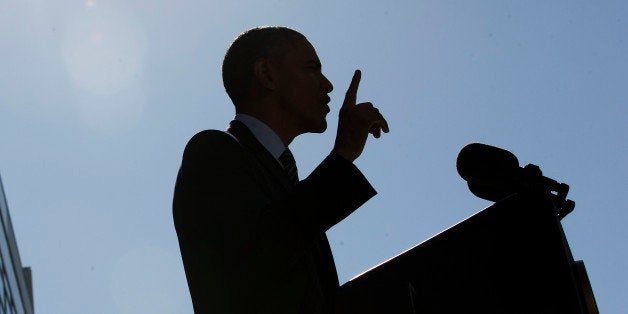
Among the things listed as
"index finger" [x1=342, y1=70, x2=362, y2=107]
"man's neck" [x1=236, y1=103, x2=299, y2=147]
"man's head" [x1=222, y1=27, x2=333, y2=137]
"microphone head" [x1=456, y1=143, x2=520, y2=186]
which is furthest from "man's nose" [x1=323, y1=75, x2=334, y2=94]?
"microphone head" [x1=456, y1=143, x2=520, y2=186]

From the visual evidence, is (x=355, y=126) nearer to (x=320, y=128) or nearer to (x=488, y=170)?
(x=488, y=170)

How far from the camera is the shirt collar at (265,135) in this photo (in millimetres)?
2534

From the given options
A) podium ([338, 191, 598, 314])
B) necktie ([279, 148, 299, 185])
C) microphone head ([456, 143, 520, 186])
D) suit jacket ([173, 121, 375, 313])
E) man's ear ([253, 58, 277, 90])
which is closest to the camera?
podium ([338, 191, 598, 314])

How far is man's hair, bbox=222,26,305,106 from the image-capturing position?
2.79m

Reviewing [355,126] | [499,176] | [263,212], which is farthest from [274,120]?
[499,176]

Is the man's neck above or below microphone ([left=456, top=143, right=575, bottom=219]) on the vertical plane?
above

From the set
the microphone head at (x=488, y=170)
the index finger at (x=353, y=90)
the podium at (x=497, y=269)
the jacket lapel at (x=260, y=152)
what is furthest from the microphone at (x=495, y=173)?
the jacket lapel at (x=260, y=152)

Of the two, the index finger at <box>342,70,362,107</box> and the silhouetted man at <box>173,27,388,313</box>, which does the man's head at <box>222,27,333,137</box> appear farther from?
the index finger at <box>342,70,362,107</box>

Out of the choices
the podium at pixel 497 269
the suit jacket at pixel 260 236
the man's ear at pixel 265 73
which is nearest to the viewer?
the podium at pixel 497 269

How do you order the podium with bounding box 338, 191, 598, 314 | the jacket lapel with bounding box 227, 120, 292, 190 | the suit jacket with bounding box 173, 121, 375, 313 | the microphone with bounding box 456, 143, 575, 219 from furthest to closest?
the jacket lapel with bounding box 227, 120, 292, 190
the microphone with bounding box 456, 143, 575, 219
the suit jacket with bounding box 173, 121, 375, 313
the podium with bounding box 338, 191, 598, 314

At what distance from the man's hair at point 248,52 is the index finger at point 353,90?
0.51m

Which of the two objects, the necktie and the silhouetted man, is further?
the necktie

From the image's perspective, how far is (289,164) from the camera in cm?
257

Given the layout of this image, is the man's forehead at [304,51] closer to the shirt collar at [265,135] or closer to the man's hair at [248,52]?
the man's hair at [248,52]
